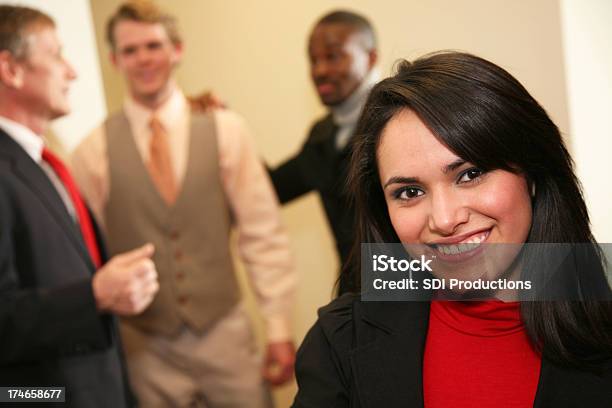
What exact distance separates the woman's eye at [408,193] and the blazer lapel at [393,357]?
0.13 meters

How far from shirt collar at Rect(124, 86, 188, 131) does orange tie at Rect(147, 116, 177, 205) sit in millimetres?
21

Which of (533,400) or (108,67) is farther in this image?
(108,67)

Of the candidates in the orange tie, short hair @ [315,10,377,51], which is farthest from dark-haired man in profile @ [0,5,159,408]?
short hair @ [315,10,377,51]

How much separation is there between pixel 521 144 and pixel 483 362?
9.0 inches

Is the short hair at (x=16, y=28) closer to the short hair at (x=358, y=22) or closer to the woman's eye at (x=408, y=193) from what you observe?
the short hair at (x=358, y=22)

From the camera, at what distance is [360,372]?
73 cm

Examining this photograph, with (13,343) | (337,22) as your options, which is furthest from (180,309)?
(337,22)

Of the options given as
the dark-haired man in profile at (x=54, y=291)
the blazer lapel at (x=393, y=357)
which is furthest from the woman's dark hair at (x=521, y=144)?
the dark-haired man in profile at (x=54, y=291)

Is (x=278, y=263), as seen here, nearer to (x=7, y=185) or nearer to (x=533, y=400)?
(x=7, y=185)

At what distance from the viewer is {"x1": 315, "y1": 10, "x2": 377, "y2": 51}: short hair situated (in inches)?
60.1

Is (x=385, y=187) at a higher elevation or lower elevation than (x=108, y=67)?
lower

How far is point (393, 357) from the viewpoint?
2.39 ft

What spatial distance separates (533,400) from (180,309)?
0.92 metres
